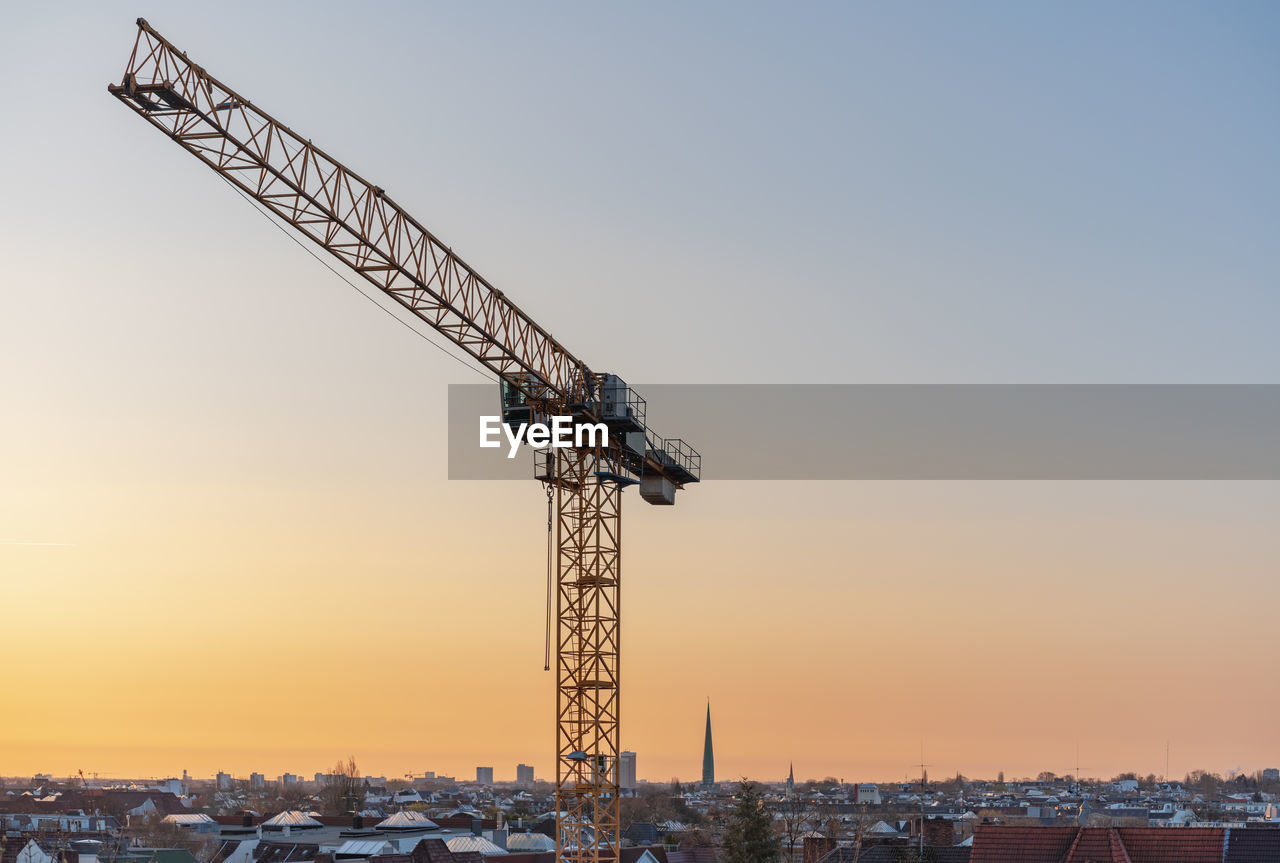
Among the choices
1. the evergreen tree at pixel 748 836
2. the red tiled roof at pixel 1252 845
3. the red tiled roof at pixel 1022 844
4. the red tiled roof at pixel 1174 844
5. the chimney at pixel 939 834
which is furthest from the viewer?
the chimney at pixel 939 834

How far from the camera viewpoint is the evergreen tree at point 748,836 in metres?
65.6

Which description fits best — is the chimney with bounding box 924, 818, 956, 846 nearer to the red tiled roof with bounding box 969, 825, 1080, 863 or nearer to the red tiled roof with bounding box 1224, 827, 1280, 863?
the red tiled roof with bounding box 969, 825, 1080, 863

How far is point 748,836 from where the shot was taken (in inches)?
2591

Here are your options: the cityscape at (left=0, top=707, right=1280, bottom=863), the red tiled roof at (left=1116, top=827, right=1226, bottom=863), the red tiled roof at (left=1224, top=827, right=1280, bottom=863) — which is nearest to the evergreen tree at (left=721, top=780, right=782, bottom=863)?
the cityscape at (left=0, top=707, right=1280, bottom=863)

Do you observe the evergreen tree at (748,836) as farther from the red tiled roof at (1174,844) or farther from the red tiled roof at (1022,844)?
the red tiled roof at (1174,844)

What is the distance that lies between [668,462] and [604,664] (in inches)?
354

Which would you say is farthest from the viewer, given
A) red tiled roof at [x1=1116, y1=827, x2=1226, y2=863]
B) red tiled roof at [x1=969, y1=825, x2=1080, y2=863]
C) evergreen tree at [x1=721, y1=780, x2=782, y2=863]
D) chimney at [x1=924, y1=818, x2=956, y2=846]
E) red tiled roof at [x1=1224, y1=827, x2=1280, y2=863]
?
chimney at [x1=924, y1=818, x2=956, y2=846]

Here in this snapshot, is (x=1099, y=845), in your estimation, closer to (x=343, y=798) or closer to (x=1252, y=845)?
(x=1252, y=845)

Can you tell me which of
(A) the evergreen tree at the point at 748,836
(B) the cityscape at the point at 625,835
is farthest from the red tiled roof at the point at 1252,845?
(A) the evergreen tree at the point at 748,836

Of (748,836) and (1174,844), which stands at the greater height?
(1174,844)

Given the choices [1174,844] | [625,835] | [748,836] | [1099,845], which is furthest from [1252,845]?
[625,835]

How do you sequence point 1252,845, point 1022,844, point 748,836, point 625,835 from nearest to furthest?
1. point 1252,845
2. point 1022,844
3. point 748,836
4. point 625,835

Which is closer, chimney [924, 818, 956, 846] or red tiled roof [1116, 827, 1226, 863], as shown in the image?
red tiled roof [1116, 827, 1226, 863]

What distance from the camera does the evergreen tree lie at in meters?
65.6
